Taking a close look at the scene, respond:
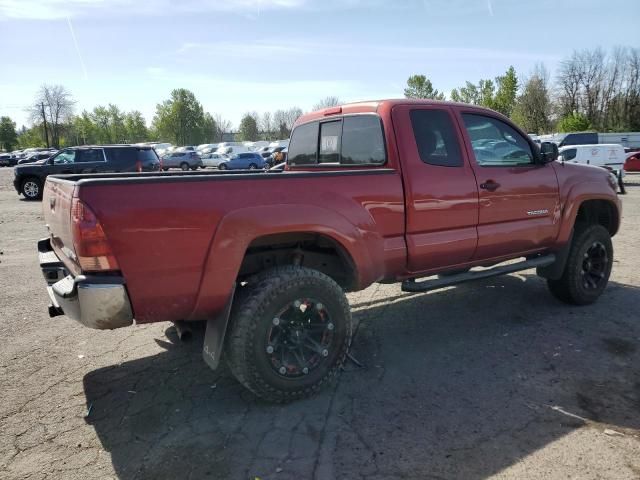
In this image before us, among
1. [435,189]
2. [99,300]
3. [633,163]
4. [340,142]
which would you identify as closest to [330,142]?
[340,142]

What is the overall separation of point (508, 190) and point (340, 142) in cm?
160

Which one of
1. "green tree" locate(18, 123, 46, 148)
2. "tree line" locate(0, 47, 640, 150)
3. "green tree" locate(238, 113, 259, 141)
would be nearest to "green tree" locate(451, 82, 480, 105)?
"tree line" locate(0, 47, 640, 150)

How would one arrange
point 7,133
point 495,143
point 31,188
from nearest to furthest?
point 495,143 < point 31,188 < point 7,133

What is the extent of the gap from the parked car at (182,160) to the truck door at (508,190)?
3538cm

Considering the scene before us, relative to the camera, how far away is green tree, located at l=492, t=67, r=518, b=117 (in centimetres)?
5940

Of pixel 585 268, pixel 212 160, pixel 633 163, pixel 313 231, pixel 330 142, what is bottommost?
pixel 585 268

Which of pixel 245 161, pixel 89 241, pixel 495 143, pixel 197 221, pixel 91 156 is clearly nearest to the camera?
pixel 89 241

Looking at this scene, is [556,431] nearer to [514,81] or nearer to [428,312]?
[428,312]

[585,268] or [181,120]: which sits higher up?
[181,120]

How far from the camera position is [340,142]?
4.36 meters

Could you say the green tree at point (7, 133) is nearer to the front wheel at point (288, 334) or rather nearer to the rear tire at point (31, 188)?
the rear tire at point (31, 188)

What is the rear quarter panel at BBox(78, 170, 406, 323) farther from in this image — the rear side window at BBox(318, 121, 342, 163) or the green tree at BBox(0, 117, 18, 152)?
the green tree at BBox(0, 117, 18, 152)

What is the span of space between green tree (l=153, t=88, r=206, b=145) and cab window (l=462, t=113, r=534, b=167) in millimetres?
98085

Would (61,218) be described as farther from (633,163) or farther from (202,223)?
(633,163)
